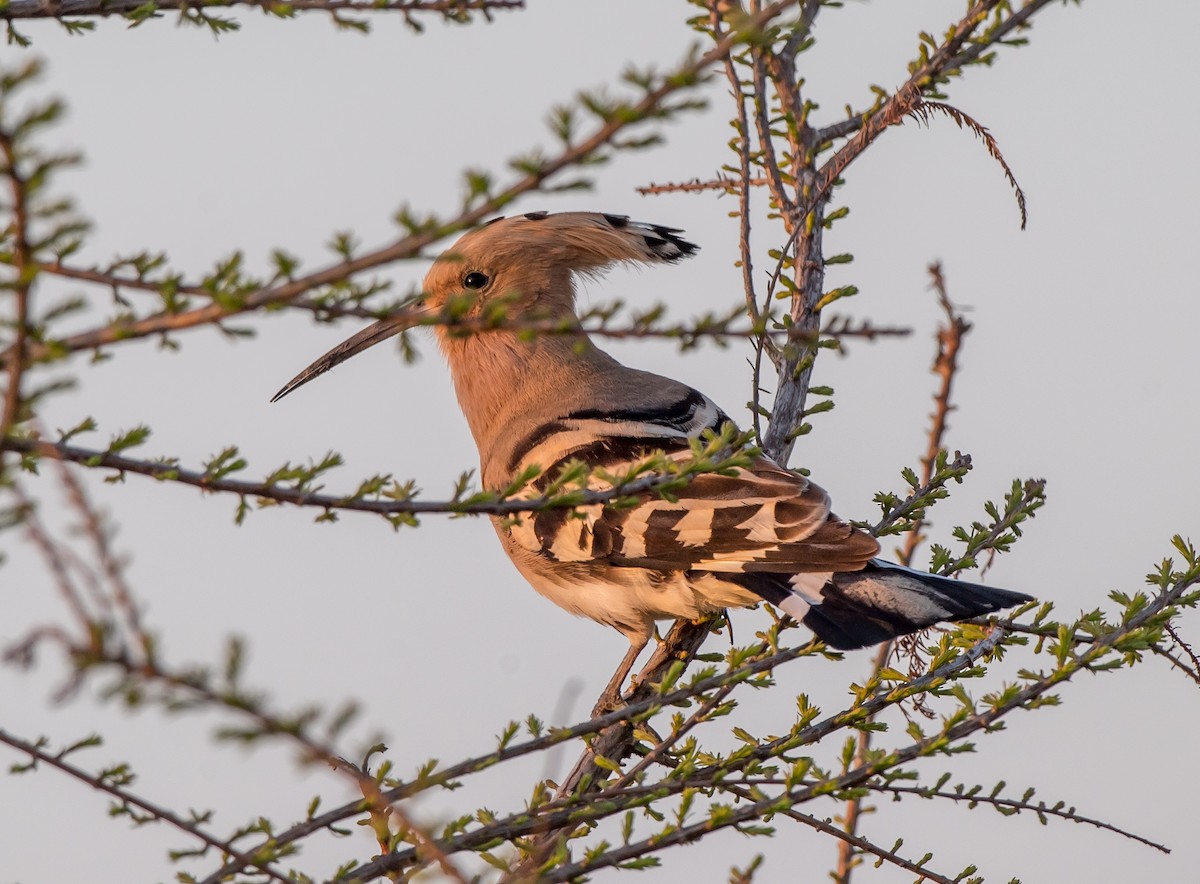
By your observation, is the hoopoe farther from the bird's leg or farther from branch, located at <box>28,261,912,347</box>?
branch, located at <box>28,261,912,347</box>

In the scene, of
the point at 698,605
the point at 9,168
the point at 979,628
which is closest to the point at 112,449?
the point at 9,168

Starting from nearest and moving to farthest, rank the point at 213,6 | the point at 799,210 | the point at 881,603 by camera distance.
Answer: the point at 213,6
the point at 881,603
the point at 799,210

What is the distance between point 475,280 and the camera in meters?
3.99

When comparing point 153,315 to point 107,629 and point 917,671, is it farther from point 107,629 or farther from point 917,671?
point 917,671

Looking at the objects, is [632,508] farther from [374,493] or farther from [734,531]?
[734,531]

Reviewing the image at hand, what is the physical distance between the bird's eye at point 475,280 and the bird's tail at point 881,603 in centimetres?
151

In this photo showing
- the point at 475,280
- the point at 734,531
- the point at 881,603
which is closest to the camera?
the point at 881,603

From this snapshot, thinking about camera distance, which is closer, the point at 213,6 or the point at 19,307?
the point at 19,307

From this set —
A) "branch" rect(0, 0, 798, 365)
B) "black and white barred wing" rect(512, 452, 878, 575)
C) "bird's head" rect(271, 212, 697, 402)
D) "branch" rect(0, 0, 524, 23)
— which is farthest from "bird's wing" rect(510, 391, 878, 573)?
"branch" rect(0, 0, 798, 365)

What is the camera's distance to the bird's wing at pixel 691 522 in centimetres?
294

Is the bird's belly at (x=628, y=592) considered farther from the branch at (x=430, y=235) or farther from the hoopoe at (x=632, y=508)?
the branch at (x=430, y=235)

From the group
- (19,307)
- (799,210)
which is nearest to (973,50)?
(799,210)

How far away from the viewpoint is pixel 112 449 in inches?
62.7

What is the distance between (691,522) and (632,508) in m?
0.92
